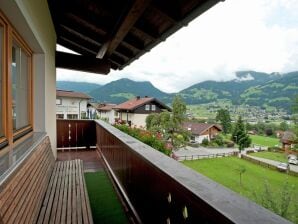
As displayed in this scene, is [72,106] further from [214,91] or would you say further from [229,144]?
[214,91]

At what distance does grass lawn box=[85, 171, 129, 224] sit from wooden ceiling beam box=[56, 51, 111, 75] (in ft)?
7.25

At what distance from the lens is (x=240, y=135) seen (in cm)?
3706

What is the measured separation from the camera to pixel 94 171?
502 centimetres

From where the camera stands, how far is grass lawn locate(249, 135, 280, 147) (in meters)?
30.9

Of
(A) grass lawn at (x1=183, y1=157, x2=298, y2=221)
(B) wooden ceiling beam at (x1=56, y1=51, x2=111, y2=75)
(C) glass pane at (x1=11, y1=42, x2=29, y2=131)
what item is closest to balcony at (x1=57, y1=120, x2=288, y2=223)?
(C) glass pane at (x1=11, y1=42, x2=29, y2=131)

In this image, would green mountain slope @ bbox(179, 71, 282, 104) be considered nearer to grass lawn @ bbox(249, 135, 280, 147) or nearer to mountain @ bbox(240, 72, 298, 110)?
mountain @ bbox(240, 72, 298, 110)

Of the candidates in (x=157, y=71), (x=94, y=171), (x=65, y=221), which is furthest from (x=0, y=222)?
(x=157, y=71)

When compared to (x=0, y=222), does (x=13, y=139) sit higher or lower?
higher

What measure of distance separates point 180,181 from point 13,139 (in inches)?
67.0

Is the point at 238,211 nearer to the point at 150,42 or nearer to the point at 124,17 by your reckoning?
the point at 124,17

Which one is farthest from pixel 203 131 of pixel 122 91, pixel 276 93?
pixel 122 91

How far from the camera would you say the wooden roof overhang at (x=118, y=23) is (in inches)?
100

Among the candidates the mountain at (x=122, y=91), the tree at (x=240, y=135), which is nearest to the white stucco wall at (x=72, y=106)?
the mountain at (x=122, y=91)

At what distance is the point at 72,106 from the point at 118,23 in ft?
81.5
